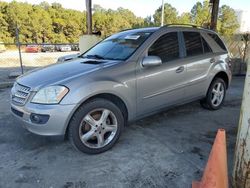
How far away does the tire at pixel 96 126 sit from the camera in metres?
3.22

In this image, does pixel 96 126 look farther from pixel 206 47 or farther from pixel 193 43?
pixel 206 47

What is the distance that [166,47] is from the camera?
13.6 feet

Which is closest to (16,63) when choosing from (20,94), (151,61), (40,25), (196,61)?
(20,94)

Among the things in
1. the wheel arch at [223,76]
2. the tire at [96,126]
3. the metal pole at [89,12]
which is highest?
the metal pole at [89,12]

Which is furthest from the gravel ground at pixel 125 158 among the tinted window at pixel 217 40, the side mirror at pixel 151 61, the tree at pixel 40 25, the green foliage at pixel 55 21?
the tree at pixel 40 25

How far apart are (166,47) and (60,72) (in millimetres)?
1707

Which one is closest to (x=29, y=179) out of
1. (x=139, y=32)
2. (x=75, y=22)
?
(x=139, y=32)

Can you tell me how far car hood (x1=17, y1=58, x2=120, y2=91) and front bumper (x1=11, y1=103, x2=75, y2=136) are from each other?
269 millimetres

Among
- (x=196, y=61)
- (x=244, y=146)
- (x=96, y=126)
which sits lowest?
(x=96, y=126)

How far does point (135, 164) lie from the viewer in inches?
127

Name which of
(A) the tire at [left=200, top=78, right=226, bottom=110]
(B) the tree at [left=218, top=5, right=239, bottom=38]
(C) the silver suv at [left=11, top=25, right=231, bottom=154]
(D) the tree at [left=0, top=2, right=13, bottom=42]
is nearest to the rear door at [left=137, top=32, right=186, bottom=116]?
(C) the silver suv at [left=11, top=25, right=231, bottom=154]

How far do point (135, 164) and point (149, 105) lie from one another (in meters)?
1.00

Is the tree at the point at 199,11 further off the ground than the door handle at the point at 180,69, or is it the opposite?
the tree at the point at 199,11

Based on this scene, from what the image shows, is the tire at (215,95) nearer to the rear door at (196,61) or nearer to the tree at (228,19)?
the rear door at (196,61)
